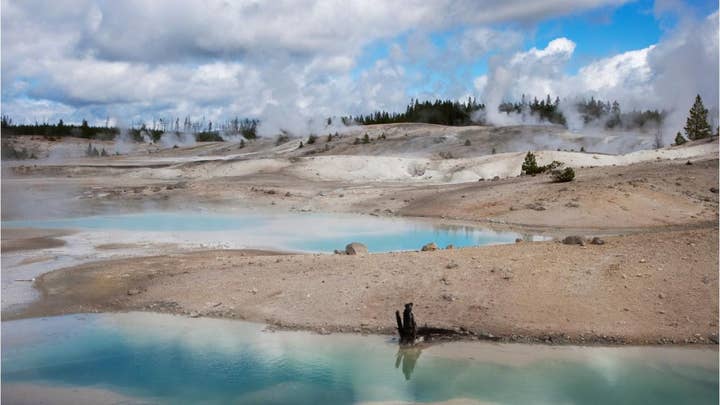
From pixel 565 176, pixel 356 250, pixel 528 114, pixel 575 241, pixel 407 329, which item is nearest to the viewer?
pixel 407 329

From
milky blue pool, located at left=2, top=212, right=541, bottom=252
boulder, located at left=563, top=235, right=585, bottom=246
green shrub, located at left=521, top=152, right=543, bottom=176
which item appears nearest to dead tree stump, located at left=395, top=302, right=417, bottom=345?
boulder, located at left=563, top=235, right=585, bottom=246

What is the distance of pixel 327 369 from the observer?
872cm

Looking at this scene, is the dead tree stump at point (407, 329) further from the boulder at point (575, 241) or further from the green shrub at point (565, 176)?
the green shrub at point (565, 176)

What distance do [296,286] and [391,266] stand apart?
176 cm

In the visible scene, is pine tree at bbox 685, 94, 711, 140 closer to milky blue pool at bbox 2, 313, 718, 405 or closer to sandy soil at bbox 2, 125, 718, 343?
sandy soil at bbox 2, 125, 718, 343

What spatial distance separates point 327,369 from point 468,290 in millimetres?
3174

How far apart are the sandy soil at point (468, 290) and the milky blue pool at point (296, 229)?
4226mm

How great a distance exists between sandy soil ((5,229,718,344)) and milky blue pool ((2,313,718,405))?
0.51 m

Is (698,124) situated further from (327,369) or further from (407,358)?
(327,369)

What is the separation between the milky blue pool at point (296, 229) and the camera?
17766 mm

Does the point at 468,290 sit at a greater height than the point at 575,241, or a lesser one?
lesser

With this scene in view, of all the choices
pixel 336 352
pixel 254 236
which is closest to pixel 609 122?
pixel 254 236

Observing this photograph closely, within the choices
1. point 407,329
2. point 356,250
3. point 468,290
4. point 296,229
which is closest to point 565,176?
point 296,229

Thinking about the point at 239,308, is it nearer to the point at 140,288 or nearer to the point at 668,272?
the point at 140,288
